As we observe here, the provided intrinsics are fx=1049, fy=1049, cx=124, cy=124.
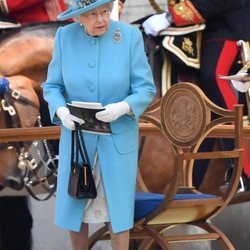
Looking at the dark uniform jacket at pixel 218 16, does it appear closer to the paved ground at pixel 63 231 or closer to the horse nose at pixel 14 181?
the horse nose at pixel 14 181

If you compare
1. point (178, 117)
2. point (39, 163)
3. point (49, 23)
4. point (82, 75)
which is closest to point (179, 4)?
point (49, 23)

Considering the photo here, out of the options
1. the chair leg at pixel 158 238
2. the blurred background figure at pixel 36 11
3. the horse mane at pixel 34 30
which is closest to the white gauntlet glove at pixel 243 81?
the chair leg at pixel 158 238

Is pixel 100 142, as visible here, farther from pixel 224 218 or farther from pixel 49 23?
pixel 224 218

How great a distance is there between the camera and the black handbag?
387cm

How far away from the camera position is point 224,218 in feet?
23.1

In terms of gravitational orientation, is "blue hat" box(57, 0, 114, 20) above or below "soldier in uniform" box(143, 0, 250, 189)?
above

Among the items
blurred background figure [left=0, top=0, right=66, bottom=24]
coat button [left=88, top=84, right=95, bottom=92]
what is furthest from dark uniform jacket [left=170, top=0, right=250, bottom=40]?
coat button [left=88, top=84, right=95, bottom=92]

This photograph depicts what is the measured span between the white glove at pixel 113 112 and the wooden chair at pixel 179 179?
373 mm

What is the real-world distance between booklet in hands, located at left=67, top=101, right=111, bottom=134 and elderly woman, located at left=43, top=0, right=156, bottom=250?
0.03m

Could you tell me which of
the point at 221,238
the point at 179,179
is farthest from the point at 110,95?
the point at 221,238

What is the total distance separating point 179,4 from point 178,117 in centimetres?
164

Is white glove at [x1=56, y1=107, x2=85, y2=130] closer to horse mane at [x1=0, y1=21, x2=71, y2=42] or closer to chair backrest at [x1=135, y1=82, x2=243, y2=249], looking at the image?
chair backrest at [x1=135, y1=82, x2=243, y2=249]

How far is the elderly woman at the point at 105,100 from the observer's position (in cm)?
391

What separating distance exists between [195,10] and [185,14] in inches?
2.8
